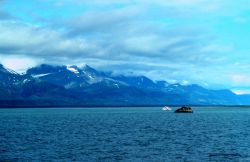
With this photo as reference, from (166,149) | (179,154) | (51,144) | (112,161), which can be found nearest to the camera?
(112,161)

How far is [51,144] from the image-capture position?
258 feet

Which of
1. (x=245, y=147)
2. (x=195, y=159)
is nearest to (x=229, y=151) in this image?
(x=245, y=147)

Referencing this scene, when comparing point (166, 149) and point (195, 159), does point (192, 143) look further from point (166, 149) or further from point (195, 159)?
point (195, 159)

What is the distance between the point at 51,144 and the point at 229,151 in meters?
A: 31.5

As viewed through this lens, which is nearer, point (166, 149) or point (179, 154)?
point (179, 154)

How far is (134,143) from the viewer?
265 ft

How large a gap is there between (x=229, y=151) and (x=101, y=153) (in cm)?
2052

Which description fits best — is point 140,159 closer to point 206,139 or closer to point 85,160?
point 85,160

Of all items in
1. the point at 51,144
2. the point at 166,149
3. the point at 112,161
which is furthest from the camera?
the point at 51,144

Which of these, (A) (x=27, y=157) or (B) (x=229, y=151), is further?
(B) (x=229, y=151)

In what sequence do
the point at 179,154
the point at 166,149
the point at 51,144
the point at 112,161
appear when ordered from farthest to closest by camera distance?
the point at 51,144 < the point at 166,149 < the point at 179,154 < the point at 112,161

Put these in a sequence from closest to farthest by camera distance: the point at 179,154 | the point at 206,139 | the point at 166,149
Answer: the point at 179,154 → the point at 166,149 → the point at 206,139

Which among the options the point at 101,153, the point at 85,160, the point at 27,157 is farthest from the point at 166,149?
the point at 27,157

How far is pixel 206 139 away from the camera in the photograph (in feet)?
292
